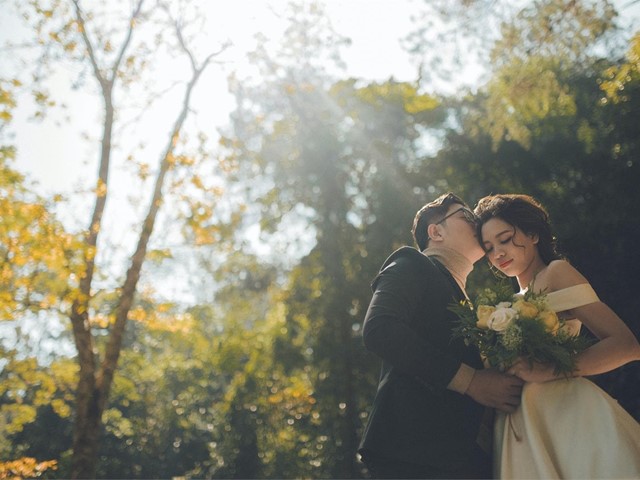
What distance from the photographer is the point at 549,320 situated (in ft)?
7.05

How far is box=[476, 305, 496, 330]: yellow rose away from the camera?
2191mm

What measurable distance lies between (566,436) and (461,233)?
3.21ft

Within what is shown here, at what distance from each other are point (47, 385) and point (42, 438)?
37.1ft

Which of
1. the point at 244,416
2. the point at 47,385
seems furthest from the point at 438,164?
the point at 47,385

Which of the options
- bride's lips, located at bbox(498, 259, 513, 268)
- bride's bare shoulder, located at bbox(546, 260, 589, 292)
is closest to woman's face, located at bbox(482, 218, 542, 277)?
bride's lips, located at bbox(498, 259, 513, 268)

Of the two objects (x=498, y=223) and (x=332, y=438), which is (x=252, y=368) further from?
(x=498, y=223)

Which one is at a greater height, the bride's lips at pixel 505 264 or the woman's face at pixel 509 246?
the woman's face at pixel 509 246

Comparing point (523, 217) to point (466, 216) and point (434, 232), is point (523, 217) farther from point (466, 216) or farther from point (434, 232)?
point (434, 232)

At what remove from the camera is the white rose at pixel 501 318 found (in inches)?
84.6

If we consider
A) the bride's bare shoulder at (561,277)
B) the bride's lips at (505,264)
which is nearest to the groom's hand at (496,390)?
the bride's bare shoulder at (561,277)

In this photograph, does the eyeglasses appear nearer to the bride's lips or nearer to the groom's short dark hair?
the groom's short dark hair

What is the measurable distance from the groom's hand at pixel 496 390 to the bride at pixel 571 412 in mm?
33

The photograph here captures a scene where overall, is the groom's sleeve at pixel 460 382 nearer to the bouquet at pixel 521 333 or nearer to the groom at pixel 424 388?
the groom at pixel 424 388

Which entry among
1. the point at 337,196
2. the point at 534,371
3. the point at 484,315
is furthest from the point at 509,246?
the point at 337,196
